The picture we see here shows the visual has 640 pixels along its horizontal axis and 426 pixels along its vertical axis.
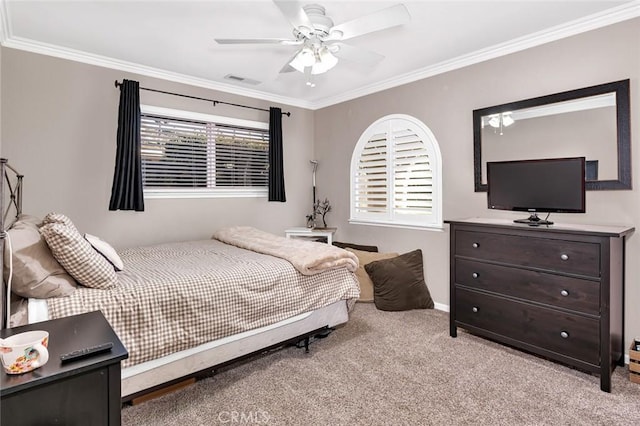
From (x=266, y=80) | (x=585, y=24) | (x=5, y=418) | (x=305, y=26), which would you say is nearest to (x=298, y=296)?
(x=5, y=418)

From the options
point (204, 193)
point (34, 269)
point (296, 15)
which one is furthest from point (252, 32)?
point (34, 269)

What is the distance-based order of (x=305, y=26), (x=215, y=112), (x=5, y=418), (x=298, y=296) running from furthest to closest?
(x=215, y=112) → (x=298, y=296) → (x=305, y=26) → (x=5, y=418)

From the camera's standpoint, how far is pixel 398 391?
211 centimetres

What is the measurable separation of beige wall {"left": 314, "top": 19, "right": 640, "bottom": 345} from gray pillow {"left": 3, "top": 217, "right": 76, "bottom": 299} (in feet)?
10.4

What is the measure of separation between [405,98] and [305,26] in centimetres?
192

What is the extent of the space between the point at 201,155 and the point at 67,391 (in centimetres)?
338

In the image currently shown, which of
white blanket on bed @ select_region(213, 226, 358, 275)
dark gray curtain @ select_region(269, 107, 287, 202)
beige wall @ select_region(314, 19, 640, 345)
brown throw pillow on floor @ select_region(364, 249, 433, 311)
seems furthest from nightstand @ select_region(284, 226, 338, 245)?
white blanket on bed @ select_region(213, 226, 358, 275)

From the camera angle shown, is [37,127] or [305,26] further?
[37,127]

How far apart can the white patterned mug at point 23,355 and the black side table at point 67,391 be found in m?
0.02

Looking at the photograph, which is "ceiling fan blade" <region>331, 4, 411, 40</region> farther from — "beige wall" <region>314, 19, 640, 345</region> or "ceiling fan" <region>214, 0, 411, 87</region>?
"beige wall" <region>314, 19, 640, 345</region>

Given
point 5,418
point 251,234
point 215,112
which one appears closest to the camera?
point 5,418

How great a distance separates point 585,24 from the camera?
259 centimetres

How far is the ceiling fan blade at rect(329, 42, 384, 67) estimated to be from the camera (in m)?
2.54

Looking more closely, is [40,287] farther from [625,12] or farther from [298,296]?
[625,12]
